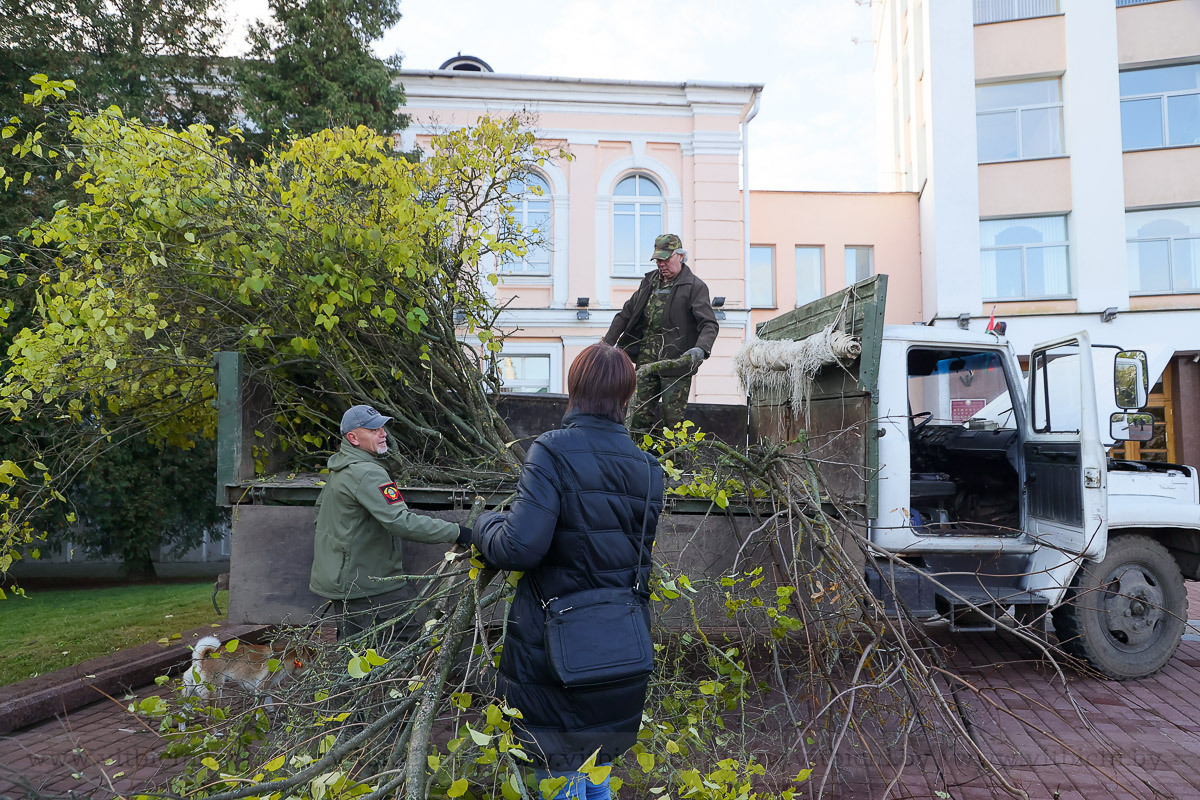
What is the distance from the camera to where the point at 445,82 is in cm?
1427

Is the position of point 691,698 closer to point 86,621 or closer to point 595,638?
point 595,638

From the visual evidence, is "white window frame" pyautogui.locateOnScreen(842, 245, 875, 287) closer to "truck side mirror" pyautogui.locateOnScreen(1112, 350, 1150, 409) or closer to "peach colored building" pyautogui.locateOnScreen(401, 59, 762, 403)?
"peach colored building" pyautogui.locateOnScreen(401, 59, 762, 403)

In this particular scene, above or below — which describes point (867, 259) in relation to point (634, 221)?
below

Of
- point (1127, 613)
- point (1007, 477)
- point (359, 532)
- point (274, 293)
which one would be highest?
point (274, 293)

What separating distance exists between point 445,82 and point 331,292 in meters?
11.3

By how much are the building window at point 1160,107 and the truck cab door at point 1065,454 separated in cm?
1260

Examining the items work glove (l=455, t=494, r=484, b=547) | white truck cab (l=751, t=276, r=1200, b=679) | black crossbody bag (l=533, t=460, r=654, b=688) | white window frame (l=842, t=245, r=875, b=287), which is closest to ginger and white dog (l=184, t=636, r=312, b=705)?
work glove (l=455, t=494, r=484, b=547)

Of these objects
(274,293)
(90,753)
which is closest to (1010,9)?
(274,293)

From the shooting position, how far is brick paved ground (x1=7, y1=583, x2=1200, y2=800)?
11.0 ft

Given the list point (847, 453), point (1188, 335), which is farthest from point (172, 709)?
point (1188, 335)

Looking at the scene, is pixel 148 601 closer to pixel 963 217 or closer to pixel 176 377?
pixel 176 377

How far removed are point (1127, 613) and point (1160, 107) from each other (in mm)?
14063

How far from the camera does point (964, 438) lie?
5793mm

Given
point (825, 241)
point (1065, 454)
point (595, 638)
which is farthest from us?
point (825, 241)
